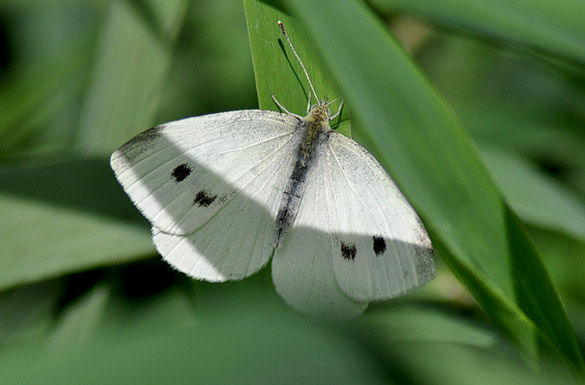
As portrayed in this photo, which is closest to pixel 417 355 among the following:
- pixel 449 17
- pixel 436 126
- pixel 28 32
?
pixel 436 126

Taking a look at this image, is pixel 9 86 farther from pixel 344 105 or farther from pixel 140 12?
pixel 344 105

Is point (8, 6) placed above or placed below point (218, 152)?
above

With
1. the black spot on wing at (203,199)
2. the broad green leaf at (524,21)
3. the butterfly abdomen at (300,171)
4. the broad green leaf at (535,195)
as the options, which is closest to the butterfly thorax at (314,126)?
the butterfly abdomen at (300,171)

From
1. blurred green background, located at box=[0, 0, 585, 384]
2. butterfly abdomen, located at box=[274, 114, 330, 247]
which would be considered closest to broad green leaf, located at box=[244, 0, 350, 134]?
blurred green background, located at box=[0, 0, 585, 384]

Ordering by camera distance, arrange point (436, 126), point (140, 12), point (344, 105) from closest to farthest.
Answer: point (436, 126) < point (344, 105) < point (140, 12)

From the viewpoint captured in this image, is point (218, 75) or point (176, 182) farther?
point (218, 75)

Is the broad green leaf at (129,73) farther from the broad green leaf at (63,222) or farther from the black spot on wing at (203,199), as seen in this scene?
the black spot on wing at (203,199)

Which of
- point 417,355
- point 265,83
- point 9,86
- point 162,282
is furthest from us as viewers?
point 9,86
